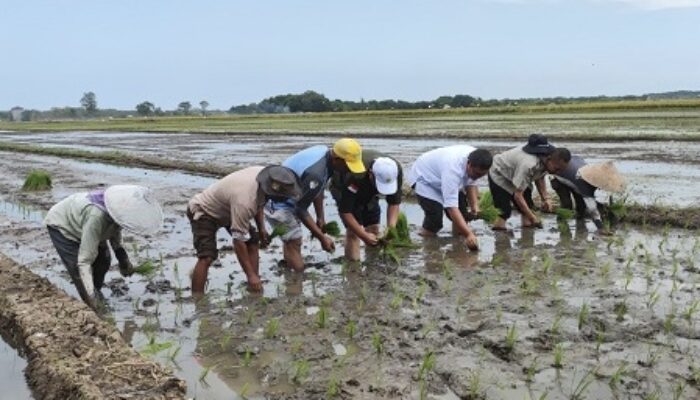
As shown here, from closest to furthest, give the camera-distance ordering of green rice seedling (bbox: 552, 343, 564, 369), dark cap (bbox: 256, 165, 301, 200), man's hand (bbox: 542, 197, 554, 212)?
green rice seedling (bbox: 552, 343, 564, 369)
dark cap (bbox: 256, 165, 301, 200)
man's hand (bbox: 542, 197, 554, 212)

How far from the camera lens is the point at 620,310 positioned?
4.49 m

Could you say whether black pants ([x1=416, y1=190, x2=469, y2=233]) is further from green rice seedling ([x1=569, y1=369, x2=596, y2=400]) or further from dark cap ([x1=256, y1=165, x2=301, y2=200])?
green rice seedling ([x1=569, y1=369, x2=596, y2=400])

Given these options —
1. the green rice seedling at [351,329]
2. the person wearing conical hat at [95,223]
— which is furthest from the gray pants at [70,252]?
the green rice seedling at [351,329]

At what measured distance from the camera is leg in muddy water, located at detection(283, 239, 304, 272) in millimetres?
5966

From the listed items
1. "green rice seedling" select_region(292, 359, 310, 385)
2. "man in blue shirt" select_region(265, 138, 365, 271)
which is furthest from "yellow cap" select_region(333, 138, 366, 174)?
"green rice seedling" select_region(292, 359, 310, 385)

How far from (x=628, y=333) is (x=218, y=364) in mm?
2435

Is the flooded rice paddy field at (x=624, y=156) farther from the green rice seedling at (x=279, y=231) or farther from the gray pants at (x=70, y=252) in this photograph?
the gray pants at (x=70, y=252)

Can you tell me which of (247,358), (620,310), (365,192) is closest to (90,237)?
(247,358)

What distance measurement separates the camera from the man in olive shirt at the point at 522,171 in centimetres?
687

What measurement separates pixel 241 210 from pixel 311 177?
752 millimetres

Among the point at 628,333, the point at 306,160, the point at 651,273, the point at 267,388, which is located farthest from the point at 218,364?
the point at 651,273

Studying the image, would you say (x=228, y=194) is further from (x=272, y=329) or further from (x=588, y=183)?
(x=588, y=183)

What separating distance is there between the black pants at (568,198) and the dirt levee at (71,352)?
5.42 metres

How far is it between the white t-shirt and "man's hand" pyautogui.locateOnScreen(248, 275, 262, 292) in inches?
74.9
